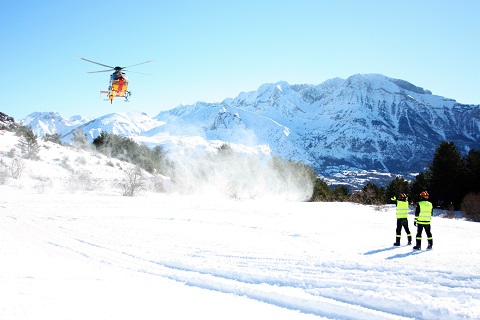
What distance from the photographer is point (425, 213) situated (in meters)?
10.2

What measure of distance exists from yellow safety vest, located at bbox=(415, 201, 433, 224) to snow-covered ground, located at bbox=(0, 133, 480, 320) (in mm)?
927

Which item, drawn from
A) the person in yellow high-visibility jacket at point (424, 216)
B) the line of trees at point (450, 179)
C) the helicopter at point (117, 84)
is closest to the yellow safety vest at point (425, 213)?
the person in yellow high-visibility jacket at point (424, 216)

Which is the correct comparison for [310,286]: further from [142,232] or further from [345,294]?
[142,232]

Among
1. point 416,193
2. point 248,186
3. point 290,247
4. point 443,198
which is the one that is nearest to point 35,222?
point 290,247

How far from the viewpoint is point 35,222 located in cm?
1296

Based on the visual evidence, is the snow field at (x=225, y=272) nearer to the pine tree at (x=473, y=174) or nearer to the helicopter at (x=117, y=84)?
the helicopter at (x=117, y=84)

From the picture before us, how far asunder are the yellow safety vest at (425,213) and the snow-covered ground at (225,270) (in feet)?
3.04

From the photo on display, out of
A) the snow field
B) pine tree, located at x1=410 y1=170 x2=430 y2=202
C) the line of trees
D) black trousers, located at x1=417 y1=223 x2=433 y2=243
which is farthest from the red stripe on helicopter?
pine tree, located at x1=410 y1=170 x2=430 y2=202

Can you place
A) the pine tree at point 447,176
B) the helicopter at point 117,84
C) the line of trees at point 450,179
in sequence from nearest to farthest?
the helicopter at point 117,84, the line of trees at point 450,179, the pine tree at point 447,176

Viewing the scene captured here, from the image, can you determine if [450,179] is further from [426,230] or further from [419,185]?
[426,230]

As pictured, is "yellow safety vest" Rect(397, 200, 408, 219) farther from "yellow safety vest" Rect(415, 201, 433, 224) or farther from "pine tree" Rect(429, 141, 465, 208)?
"pine tree" Rect(429, 141, 465, 208)

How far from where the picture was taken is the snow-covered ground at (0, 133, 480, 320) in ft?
16.5

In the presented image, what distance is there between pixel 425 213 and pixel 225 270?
6.46m

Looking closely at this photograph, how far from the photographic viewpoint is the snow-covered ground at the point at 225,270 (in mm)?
5016
